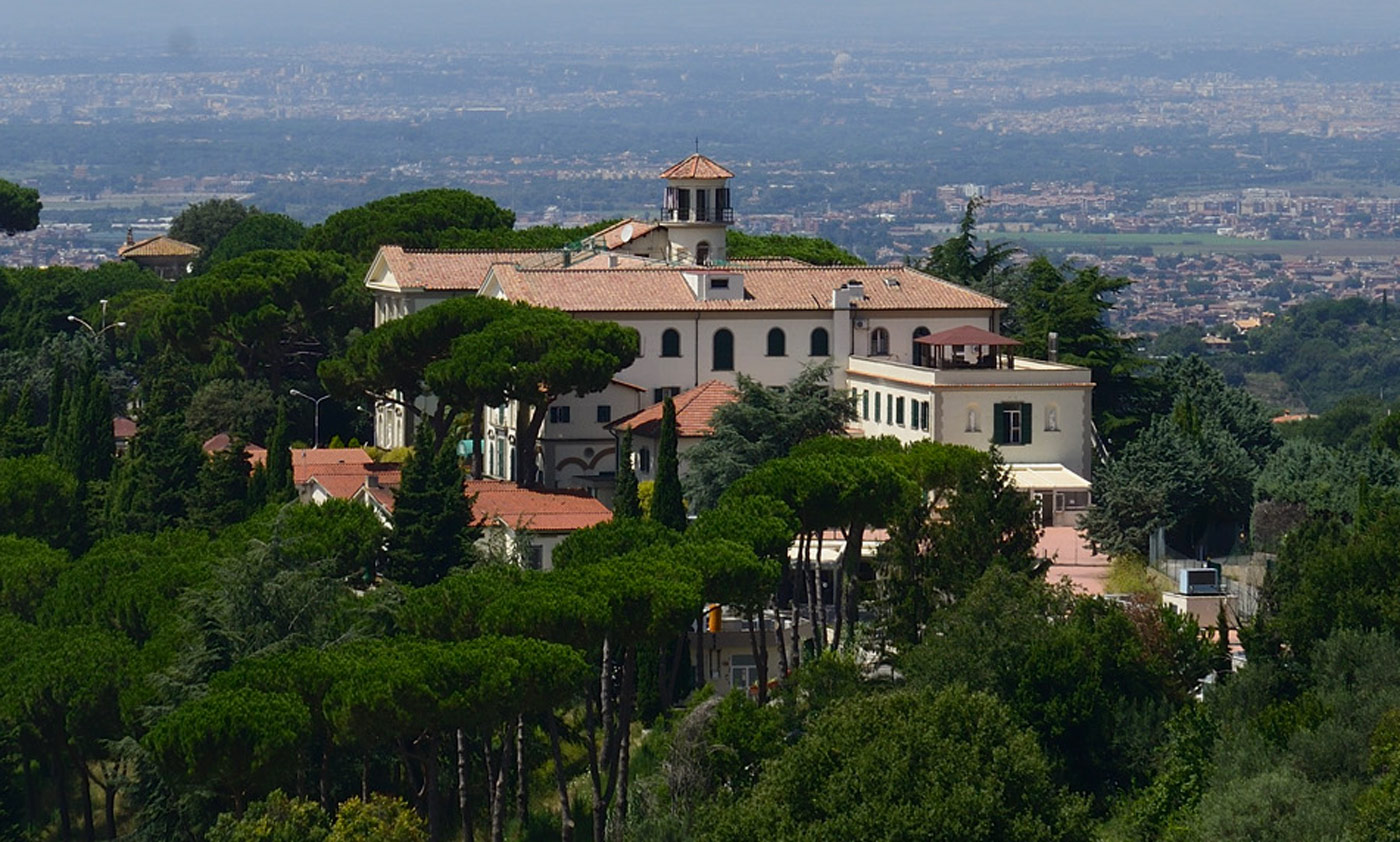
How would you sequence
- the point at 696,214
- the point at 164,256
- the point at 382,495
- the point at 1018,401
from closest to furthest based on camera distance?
A: the point at 382,495
the point at 1018,401
the point at 696,214
the point at 164,256

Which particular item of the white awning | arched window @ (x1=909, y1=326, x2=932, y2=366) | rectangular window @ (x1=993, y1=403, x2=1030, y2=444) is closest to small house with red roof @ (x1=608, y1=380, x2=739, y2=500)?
arched window @ (x1=909, y1=326, x2=932, y2=366)

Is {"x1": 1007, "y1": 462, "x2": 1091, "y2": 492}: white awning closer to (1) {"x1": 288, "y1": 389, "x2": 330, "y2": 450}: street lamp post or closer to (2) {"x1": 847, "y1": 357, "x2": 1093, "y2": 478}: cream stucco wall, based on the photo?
(2) {"x1": 847, "y1": 357, "x2": 1093, "y2": 478}: cream stucco wall

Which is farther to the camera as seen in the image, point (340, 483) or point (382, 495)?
point (340, 483)

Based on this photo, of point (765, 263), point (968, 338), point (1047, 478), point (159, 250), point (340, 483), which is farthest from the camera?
point (159, 250)

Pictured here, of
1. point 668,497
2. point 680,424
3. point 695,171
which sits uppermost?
point 695,171

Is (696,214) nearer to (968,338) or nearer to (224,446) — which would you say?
(224,446)

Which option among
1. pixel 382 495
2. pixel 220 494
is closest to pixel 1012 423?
pixel 382 495

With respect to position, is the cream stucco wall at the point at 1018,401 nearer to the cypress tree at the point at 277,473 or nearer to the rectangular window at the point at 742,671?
the rectangular window at the point at 742,671

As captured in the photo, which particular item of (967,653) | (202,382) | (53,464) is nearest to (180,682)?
(967,653)
